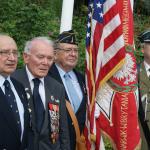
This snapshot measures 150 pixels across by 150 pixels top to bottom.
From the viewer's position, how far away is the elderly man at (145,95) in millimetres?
5203

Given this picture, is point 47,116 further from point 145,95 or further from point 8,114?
point 145,95

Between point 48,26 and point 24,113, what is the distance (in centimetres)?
623

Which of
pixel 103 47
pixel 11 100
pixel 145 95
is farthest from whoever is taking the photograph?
pixel 145 95

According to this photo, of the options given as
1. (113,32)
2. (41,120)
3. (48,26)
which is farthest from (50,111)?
(48,26)

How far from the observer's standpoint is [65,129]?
14.8 feet

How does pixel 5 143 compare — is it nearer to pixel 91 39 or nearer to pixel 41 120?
pixel 41 120

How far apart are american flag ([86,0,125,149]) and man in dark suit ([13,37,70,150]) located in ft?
1.45

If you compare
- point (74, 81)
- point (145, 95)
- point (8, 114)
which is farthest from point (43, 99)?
point (145, 95)

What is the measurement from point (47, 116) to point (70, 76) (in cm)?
90

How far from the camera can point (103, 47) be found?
4.91 metres

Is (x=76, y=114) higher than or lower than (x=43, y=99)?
lower

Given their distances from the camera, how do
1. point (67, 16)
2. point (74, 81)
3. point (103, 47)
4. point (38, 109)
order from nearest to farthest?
1. point (38, 109)
2. point (103, 47)
3. point (74, 81)
4. point (67, 16)

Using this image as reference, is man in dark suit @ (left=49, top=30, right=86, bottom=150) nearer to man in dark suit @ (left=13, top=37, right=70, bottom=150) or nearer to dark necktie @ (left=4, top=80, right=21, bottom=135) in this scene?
man in dark suit @ (left=13, top=37, right=70, bottom=150)

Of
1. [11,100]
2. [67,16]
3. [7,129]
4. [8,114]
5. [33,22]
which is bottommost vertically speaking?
[7,129]
